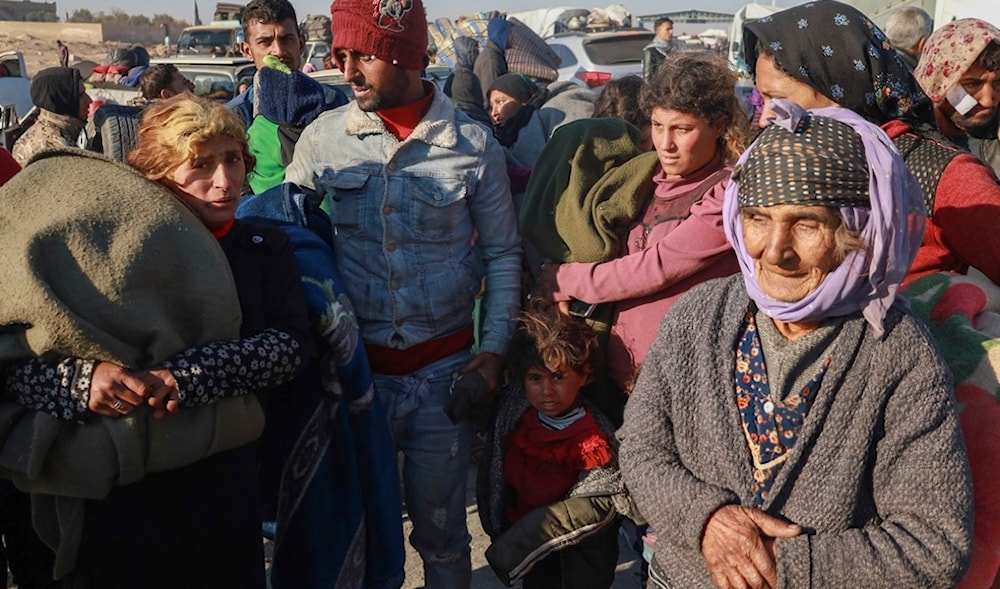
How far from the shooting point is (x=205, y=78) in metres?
12.0

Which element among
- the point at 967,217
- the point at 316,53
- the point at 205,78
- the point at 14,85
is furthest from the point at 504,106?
the point at 316,53

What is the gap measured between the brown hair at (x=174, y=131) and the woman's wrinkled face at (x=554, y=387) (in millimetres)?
1176

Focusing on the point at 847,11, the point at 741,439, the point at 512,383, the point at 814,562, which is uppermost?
the point at 847,11

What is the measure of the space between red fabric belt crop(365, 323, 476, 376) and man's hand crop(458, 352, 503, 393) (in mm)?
99

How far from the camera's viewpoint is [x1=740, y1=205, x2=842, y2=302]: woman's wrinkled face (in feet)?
6.41

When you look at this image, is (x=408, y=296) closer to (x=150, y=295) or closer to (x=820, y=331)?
(x=150, y=295)

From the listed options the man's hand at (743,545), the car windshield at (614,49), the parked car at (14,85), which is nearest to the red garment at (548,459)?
→ the man's hand at (743,545)

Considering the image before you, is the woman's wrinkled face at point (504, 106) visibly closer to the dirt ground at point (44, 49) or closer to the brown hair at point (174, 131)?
the brown hair at point (174, 131)

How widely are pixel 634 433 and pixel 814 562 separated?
51 cm

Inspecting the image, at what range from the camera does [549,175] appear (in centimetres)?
305

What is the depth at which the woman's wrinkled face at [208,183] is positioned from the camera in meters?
2.40

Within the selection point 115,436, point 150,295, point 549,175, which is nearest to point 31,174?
point 150,295

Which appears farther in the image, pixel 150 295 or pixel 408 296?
pixel 408 296

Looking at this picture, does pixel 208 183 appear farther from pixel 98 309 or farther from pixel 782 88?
pixel 782 88
